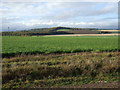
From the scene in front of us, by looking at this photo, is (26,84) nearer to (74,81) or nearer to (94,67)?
(74,81)

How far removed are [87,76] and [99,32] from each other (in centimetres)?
7447

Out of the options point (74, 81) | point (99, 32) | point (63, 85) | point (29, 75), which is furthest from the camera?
point (99, 32)

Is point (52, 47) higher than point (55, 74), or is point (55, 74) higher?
point (52, 47)

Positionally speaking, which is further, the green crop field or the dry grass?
the green crop field

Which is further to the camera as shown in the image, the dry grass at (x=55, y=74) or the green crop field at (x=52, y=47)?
the green crop field at (x=52, y=47)

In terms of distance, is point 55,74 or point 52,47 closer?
point 55,74

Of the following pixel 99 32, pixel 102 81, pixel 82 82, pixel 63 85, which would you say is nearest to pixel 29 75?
pixel 63 85

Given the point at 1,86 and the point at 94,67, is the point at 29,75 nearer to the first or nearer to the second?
the point at 1,86

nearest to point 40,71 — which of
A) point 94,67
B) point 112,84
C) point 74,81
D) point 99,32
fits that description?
point 74,81

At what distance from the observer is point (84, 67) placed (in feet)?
31.9

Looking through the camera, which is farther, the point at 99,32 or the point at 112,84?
the point at 99,32

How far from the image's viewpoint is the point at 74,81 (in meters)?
7.61

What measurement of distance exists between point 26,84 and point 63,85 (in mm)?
1816

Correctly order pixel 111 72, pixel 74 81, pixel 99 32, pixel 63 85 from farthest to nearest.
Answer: pixel 99 32, pixel 111 72, pixel 74 81, pixel 63 85
